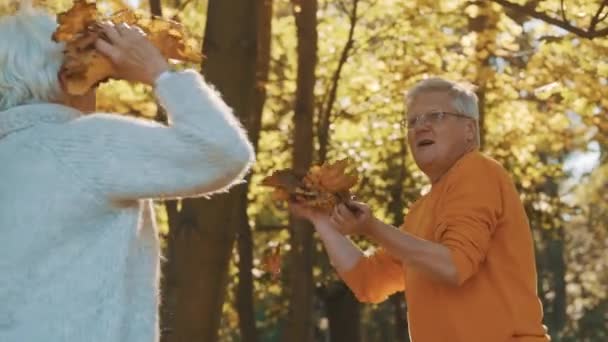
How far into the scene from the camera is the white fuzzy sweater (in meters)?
2.77

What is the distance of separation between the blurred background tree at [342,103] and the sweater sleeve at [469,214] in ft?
4.40

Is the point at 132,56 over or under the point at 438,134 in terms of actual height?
under

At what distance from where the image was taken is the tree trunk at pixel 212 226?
233 inches

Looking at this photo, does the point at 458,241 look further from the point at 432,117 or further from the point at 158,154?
the point at 158,154

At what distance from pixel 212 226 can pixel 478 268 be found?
1813 millimetres

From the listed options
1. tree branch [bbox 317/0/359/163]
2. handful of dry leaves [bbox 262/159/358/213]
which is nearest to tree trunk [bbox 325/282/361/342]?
tree branch [bbox 317/0/359/163]

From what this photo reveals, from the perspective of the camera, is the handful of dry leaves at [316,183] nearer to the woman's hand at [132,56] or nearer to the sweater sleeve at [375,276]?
the sweater sleeve at [375,276]

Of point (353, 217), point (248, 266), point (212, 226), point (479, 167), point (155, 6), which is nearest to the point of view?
Result: point (353, 217)

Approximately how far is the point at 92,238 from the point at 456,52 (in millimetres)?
11420

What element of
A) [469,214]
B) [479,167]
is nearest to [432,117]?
[479,167]

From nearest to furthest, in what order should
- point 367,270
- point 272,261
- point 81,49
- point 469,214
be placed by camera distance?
point 81,49 → point 469,214 → point 272,261 → point 367,270

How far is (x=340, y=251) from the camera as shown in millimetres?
4898

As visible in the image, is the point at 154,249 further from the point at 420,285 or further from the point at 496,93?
the point at 496,93

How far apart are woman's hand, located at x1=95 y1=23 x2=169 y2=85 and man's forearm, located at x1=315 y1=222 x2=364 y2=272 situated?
171 centimetres
